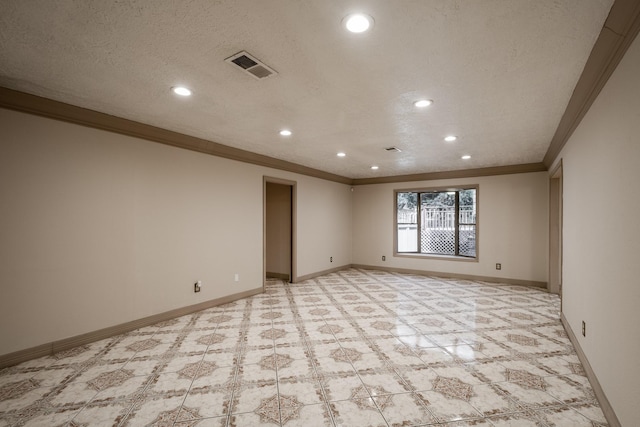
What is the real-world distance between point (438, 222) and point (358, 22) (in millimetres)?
6693

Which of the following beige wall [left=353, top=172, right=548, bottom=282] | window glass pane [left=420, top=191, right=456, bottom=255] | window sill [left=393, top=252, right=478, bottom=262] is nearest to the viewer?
beige wall [left=353, top=172, right=548, bottom=282]

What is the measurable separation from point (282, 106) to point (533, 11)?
209cm

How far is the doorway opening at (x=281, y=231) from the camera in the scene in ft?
20.8

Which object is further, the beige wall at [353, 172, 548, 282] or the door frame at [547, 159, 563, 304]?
the beige wall at [353, 172, 548, 282]

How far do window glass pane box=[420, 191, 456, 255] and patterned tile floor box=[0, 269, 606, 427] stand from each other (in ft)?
10.9

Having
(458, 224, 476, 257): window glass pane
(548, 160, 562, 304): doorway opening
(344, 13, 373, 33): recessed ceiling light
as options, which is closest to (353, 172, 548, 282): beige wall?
(548, 160, 562, 304): doorway opening

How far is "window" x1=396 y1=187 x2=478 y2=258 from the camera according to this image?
286 inches

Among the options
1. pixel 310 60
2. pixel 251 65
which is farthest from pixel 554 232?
pixel 251 65

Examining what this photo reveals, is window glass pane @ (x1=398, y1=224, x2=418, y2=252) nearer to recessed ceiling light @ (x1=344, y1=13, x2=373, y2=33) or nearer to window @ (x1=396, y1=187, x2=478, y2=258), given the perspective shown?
window @ (x1=396, y1=187, x2=478, y2=258)

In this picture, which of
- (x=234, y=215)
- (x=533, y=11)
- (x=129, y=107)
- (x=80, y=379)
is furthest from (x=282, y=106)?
(x=80, y=379)

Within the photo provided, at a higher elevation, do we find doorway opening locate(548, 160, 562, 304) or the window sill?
doorway opening locate(548, 160, 562, 304)

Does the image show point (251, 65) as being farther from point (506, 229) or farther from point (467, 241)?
point (467, 241)

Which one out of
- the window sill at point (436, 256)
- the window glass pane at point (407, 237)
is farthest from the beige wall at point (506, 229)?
the window glass pane at point (407, 237)

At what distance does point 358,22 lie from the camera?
5.68 ft
